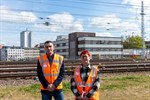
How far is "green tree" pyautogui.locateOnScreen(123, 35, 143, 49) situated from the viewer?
415ft

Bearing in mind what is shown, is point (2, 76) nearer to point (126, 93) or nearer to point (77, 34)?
point (126, 93)

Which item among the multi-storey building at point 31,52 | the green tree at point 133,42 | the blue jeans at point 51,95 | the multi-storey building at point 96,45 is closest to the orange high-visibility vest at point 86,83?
the blue jeans at point 51,95

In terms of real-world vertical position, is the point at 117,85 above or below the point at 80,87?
below

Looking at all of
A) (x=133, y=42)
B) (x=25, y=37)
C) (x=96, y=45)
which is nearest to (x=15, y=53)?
(x=25, y=37)

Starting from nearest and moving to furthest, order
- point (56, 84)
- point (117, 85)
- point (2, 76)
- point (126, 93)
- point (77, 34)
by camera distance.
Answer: point (56, 84), point (126, 93), point (117, 85), point (2, 76), point (77, 34)

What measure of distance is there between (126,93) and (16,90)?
423cm

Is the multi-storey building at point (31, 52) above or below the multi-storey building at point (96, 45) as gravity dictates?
below

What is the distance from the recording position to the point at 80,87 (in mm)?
5176

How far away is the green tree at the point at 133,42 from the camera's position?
126375 millimetres

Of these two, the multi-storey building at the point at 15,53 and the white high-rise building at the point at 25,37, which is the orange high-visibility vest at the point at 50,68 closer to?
the white high-rise building at the point at 25,37

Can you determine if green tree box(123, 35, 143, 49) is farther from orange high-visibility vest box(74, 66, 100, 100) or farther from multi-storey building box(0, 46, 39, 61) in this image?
orange high-visibility vest box(74, 66, 100, 100)

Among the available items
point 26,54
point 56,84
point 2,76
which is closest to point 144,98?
point 56,84

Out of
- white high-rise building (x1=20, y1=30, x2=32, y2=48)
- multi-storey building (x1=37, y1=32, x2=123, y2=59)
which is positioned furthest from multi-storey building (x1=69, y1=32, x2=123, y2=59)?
white high-rise building (x1=20, y1=30, x2=32, y2=48)

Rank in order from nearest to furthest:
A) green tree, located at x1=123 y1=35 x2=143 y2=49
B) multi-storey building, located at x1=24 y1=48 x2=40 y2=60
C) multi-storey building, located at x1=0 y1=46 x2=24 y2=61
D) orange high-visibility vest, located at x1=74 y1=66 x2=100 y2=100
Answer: orange high-visibility vest, located at x1=74 y1=66 x2=100 y2=100 → multi-storey building, located at x1=0 y1=46 x2=24 y2=61 → green tree, located at x1=123 y1=35 x2=143 y2=49 → multi-storey building, located at x1=24 y1=48 x2=40 y2=60
